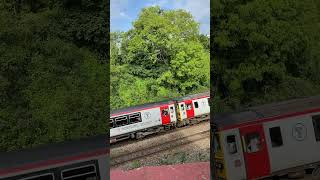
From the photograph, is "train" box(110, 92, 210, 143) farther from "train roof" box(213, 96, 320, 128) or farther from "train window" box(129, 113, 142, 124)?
"train roof" box(213, 96, 320, 128)

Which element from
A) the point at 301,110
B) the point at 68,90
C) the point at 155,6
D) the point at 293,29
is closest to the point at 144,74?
the point at 155,6

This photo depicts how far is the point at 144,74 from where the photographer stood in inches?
759

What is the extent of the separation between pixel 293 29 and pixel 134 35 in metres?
12.4

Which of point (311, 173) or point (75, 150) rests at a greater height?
point (75, 150)

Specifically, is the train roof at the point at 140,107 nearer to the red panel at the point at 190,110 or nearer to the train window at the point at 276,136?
the red panel at the point at 190,110

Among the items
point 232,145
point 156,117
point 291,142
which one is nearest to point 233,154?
point 232,145

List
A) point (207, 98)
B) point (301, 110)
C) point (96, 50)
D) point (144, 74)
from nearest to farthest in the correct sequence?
point (301, 110) → point (144, 74) → point (207, 98) → point (96, 50)

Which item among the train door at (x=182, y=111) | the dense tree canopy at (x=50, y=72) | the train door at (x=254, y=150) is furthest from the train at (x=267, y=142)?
the dense tree canopy at (x=50, y=72)

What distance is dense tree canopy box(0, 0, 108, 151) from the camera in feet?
69.7

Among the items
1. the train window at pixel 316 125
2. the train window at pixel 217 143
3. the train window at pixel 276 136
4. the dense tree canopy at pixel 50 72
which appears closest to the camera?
the train window at pixel 217 143

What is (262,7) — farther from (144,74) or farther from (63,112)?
(63,112)

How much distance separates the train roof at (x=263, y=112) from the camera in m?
12.9

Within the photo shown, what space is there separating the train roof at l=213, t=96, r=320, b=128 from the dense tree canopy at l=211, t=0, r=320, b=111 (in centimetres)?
1022

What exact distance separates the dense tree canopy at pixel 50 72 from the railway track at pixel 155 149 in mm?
5614
